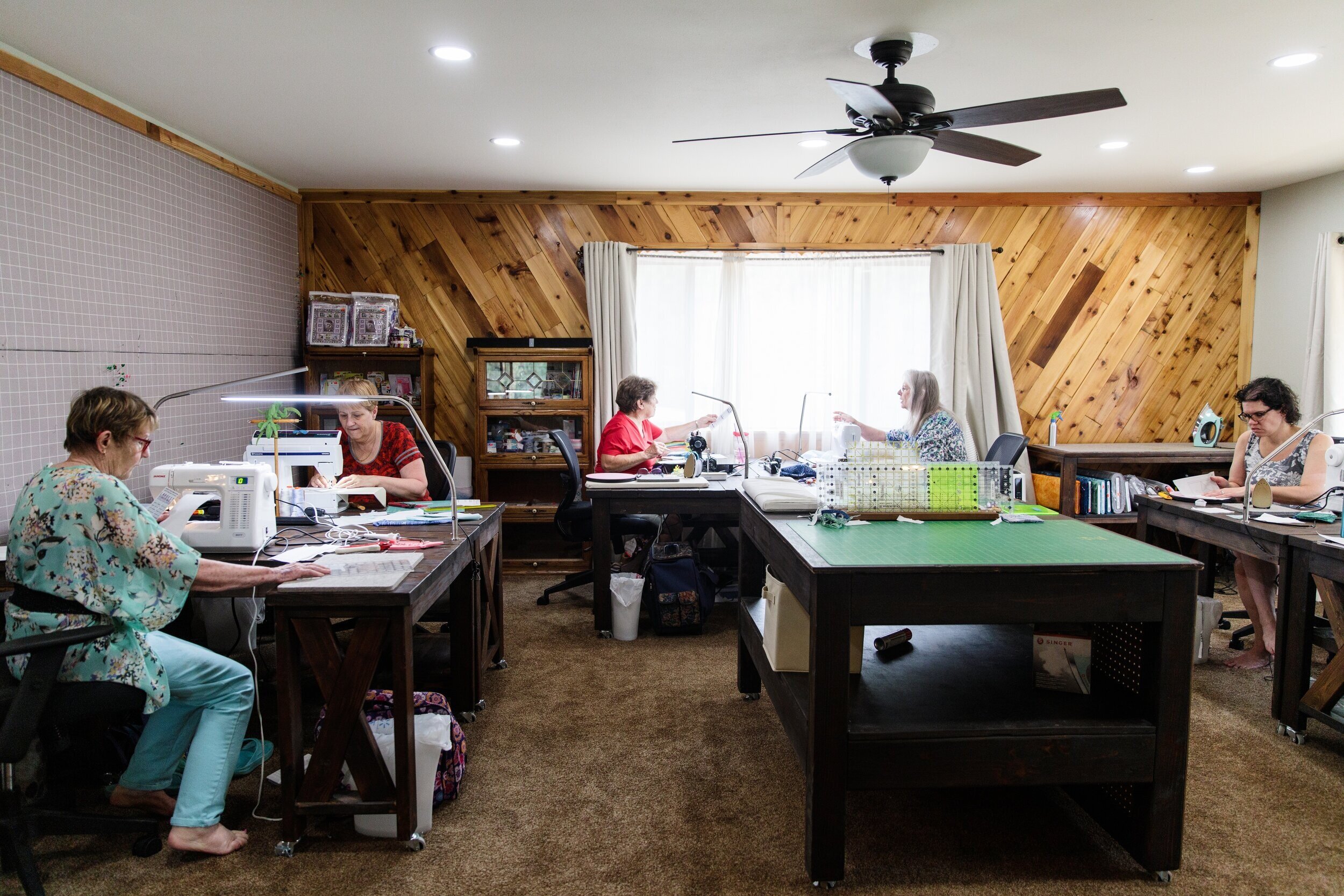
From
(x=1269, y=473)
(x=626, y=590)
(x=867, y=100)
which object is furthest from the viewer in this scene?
(x=626, y=590)

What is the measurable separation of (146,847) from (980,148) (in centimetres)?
339

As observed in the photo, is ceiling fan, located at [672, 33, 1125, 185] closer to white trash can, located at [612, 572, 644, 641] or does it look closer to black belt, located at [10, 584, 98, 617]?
white trash can, located at [612, 572, 644, 641]

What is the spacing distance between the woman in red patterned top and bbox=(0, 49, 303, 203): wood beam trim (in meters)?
1.50

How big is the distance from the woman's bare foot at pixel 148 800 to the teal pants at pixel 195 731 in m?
0.02

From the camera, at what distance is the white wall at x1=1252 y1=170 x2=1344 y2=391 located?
16.2 ft

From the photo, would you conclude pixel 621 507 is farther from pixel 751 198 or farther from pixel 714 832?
pixel 751 198

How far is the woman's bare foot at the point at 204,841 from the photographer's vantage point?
6.88 ft

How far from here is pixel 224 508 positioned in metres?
2.50

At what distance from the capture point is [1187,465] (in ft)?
18.5

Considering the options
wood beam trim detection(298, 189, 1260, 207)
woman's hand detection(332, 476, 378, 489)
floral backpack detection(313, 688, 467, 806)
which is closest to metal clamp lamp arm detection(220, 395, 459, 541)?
woman's hand detection(332, 476, 378, 489)

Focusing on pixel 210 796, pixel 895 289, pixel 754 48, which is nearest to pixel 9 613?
pixel 210 796

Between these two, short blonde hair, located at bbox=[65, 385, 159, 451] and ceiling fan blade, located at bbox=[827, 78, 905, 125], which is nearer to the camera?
short blonde hair, located at bbox=[65, 385, 159, 451]

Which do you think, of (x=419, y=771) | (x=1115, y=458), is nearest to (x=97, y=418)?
(x=419, y=771)

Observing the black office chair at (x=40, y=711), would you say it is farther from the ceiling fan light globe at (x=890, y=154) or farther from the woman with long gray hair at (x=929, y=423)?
the woman with long gray hair at (x=929, y=423)
